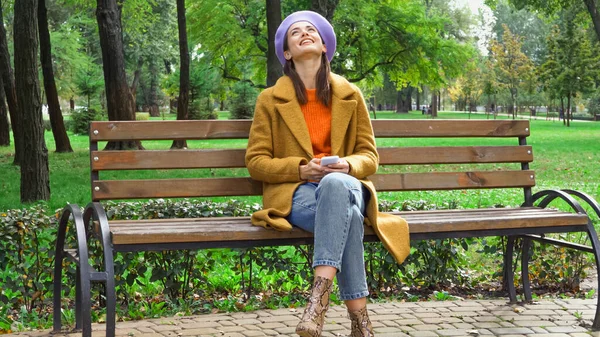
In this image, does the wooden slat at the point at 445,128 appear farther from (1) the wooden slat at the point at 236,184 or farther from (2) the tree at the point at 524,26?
(2) the tree at the point at 524,26

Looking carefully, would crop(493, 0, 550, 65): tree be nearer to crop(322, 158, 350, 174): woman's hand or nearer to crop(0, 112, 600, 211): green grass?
crop(0, 112, 600, 211): green grass

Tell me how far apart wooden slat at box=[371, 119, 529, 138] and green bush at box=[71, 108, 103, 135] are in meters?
23.9

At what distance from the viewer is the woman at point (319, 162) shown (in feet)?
13.2

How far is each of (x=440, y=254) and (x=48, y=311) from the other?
8.58 feet

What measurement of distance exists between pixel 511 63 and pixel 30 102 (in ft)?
157

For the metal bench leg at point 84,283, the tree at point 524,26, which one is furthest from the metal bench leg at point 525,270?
the tree at point 524,26

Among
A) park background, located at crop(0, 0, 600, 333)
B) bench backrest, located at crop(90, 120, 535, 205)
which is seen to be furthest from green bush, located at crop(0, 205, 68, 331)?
bench backrest, located at crop(90, 120, 535, 205)

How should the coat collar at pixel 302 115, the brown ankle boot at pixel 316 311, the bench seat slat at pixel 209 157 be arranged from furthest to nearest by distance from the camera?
the bench seat slat at pixel 209 157 < the coat collar at pixel 302 115 < the brown ankle boot at pixel 316 311

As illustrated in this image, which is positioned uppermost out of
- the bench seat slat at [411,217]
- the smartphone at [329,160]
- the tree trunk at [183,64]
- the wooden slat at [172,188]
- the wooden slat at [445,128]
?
the tree trunk at [183,64]

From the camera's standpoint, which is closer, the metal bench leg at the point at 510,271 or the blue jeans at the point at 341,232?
the blue jeans at the point at 341,232

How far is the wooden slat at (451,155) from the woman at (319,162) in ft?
1.99

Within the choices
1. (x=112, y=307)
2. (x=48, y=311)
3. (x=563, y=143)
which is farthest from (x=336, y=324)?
(x=563, y=143)

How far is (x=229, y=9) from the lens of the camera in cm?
2617

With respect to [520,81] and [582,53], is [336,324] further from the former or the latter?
[520,81]
